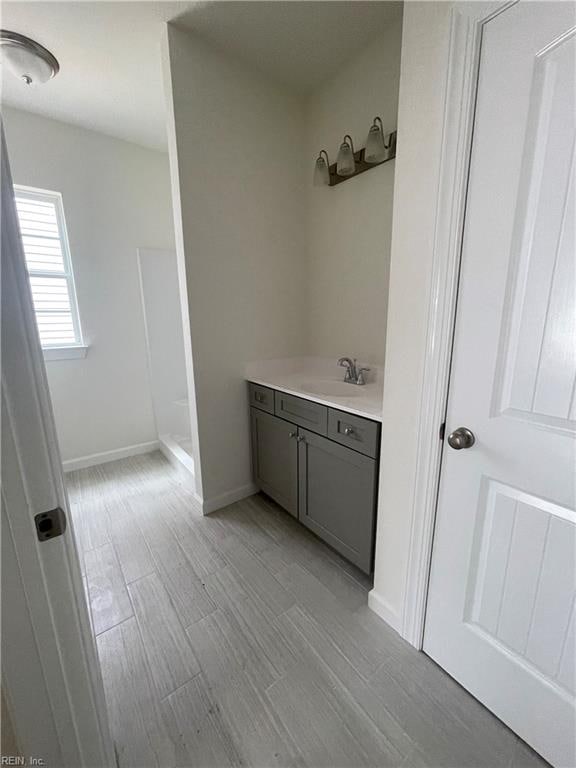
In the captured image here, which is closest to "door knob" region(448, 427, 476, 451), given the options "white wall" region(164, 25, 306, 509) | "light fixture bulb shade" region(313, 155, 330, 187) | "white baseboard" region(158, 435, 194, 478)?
"white wall" region(164, 25, 306, 509)

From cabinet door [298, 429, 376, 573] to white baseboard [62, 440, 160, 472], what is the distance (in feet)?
6.13

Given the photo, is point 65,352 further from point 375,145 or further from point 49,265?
point 375,145

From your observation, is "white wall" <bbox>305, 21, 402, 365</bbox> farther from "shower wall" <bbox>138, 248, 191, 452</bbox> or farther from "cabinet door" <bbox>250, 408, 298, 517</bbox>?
"shower wall" <bbox>138, 248, 191, 452</bbox>

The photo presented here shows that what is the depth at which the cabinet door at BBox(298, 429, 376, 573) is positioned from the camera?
56.7 inches

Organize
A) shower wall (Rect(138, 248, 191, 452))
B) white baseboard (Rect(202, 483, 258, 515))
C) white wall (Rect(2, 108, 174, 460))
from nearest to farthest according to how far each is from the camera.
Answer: white baseboard (Rect(202, 483, 258, 515)), white wall (Rect(2, 108, 174, 460)), shower wall (Rect(138, 248, 191, 452))

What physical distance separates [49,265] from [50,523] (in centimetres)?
259

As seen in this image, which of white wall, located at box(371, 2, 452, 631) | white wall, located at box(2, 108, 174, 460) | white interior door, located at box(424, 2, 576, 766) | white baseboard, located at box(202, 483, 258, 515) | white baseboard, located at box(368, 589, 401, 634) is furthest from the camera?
white wall, located at box(2, 108, 174, 460)

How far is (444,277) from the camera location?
37.8 inches

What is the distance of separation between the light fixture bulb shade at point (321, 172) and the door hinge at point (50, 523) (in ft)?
6.81

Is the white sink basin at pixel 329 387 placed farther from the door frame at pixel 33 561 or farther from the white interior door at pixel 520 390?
the door frame at pixel 33 561

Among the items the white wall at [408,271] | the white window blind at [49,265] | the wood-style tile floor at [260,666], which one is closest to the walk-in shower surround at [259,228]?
the wood-style tile floor at [260,666]

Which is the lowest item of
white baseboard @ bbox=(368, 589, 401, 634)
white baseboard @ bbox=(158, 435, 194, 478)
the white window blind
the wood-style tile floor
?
the wood-style tile floor

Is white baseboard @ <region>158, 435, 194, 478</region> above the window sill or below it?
below

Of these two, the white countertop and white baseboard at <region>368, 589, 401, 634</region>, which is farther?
the white countertop
